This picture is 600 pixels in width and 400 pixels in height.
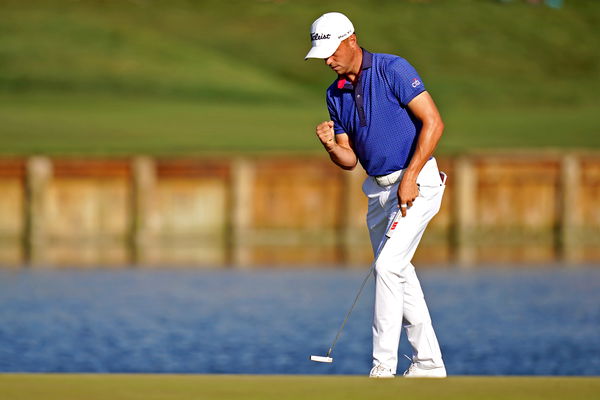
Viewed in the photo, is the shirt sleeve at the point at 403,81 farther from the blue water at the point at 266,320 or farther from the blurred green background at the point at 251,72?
the blurred green background at the point at 251,72

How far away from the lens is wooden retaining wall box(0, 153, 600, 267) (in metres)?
27.2

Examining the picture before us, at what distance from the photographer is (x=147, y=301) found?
59.9ft

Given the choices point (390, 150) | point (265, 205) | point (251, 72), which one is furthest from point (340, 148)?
point (251, 72)

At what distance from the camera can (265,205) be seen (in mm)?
27891

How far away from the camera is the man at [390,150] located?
27.1 ft

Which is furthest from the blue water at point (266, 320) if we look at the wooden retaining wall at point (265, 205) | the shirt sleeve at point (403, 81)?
the wooden retaining wall at point (265, 205)

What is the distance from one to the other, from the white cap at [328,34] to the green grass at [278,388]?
6.78 feet

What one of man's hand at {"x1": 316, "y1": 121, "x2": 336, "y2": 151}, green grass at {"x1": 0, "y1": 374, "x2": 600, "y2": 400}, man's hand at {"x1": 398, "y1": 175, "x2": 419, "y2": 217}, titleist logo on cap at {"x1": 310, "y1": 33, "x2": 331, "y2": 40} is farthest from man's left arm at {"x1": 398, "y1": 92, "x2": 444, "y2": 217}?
green grass at {"x1": 0, "y1": 374, "x2": 600, "y2": 400}

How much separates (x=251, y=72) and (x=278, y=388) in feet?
168

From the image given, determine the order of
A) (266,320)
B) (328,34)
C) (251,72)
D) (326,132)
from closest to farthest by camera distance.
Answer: (328,34)
(326,132)
(266,320)
(251,72)

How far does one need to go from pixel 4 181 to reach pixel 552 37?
143 ft

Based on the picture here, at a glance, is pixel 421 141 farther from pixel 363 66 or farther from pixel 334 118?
pixel 334 118

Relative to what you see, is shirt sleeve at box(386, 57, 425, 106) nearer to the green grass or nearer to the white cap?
the white cap

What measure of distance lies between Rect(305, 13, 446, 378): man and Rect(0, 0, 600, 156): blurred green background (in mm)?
22913
